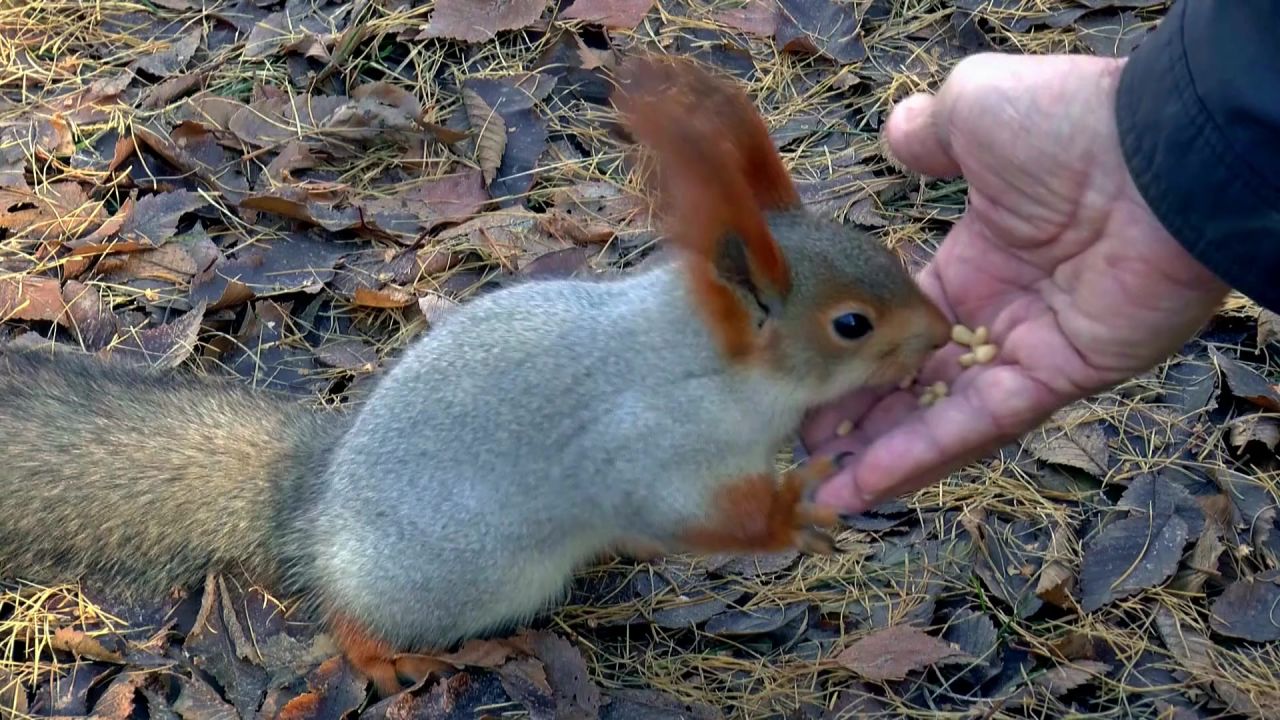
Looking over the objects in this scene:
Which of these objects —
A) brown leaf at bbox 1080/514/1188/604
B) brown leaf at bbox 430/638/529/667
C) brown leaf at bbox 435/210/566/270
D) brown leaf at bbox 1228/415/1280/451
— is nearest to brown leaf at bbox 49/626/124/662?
brown leaf at bbox 430/638/529/667

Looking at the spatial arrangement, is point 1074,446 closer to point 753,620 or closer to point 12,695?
point 753,620

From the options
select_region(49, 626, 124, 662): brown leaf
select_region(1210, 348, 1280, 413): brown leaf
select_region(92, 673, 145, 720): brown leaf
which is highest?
select_region(49, 626, 124, 662): brown leaf

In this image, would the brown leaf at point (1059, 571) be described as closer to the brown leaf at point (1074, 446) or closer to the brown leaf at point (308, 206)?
the brown leaf at point (1074, 446)

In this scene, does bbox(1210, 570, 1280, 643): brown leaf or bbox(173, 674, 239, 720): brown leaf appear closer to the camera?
bbox(173, 674, 239, 720): brown leaf

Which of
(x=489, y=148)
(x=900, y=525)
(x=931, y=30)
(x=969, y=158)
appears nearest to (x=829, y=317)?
(x=969, y=158)

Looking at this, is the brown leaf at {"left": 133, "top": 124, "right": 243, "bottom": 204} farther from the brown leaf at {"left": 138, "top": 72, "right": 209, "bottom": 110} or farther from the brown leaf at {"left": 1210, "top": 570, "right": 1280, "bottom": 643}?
the brown leaf at {"left": 1210, "top": 570, "right": 1280, "bottom": 643}

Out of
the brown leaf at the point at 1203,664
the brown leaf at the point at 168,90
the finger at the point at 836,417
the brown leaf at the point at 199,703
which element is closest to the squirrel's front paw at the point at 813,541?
the finger at the point at 836,417
